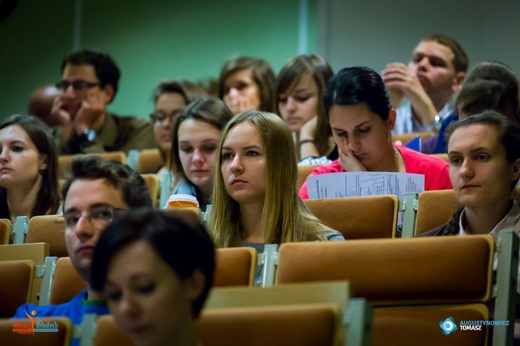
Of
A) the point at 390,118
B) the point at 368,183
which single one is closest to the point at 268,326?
the point at 368,183

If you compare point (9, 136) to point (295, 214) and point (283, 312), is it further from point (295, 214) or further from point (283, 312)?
point (283, 312)

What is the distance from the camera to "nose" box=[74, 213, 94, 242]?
2.44 metres

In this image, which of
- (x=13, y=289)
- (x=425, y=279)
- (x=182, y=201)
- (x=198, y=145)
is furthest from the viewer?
(x=198, y=145)

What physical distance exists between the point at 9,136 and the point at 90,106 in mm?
1351

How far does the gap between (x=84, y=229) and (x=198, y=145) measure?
1403 millimetres

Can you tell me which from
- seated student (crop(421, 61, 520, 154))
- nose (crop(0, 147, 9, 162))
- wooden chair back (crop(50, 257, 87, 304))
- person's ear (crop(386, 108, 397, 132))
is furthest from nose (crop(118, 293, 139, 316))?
nose (crop(0, 147, 9, 162))

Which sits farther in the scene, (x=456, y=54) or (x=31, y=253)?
(x=456, y=54)

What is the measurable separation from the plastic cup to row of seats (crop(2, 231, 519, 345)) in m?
1.10

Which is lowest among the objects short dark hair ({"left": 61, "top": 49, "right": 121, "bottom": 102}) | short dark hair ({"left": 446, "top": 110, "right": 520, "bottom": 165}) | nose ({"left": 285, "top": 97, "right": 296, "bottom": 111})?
short dark hair ({"left": 446, "top": 110, "right": 520, "bottom": 165})

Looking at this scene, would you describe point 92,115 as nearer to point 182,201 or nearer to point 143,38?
point 143,38

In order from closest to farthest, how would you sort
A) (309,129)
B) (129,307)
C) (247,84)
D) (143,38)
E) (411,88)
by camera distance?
(129,307) < (309,129) < (411,88) < (247,84) < (143,38)

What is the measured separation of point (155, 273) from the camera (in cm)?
180

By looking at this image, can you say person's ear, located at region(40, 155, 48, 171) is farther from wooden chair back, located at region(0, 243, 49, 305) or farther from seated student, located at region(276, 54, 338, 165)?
seated student, located at region(276, 54, 338, 165)

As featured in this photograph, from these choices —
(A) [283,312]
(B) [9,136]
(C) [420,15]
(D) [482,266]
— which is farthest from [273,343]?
(C) [420,15]
